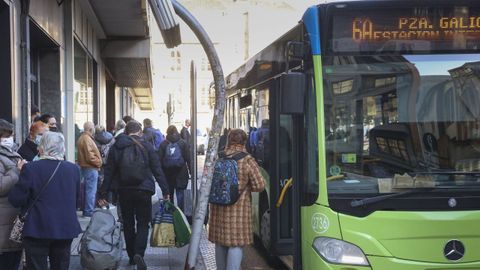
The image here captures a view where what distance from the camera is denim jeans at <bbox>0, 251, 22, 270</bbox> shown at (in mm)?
4949

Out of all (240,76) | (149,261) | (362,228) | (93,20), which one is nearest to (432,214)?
(362,228)

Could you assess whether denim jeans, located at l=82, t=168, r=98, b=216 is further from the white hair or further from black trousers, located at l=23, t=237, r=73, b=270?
the white hair

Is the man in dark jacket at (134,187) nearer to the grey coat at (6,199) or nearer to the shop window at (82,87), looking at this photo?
the grey coat at (6,199)

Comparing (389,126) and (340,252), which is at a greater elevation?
(389,126)

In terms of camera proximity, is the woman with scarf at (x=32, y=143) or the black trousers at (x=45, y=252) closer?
the black trousers at (x=45, y=252)

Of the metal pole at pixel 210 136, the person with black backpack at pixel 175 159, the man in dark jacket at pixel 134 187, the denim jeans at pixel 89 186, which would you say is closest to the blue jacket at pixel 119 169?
the man in dark jacket at pixel 134 187

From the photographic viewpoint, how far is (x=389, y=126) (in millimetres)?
4664

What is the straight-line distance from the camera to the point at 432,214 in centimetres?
442

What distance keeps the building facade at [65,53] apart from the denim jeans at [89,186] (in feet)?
4.72

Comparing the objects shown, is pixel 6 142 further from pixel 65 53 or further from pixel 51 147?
pixel 65 53

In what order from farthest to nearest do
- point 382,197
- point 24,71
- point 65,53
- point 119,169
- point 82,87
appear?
point 82,87, point 65,53, point 24,71, point 119,169, point 382,197

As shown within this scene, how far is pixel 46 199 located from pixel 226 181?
5.51ft

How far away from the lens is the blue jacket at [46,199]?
178 inches

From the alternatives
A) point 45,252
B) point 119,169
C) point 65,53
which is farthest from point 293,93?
point 65,53
